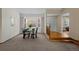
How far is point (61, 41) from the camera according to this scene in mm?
3797

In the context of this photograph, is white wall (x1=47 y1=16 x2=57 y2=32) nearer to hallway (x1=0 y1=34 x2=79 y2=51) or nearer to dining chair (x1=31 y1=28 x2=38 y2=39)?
hallway (x1=0 y1=34 x2=79 y2=51)

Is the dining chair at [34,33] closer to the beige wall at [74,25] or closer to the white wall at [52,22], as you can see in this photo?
the white wall at [52,22]

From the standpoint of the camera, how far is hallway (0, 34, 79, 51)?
3.44 metres

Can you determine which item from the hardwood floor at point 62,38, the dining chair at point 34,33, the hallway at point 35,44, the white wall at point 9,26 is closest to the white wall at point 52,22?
the hardwood floor at point 62,38

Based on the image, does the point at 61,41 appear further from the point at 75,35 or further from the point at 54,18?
the point at 54,18

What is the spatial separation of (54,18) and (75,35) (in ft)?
2.81

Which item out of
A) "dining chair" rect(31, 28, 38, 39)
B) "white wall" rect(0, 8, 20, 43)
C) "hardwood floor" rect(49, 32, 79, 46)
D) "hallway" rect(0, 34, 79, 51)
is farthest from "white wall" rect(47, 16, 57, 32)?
"white wall" rect(0, 8, 20, 43)

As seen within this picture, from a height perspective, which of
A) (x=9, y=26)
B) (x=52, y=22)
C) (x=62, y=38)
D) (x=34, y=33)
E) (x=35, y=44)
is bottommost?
(x=35, y=44)

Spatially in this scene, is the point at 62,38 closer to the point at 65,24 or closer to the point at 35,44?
the point at 65,24

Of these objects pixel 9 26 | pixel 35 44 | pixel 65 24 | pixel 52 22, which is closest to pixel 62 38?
pixel 65 24

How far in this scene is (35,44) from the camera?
12.2ft
